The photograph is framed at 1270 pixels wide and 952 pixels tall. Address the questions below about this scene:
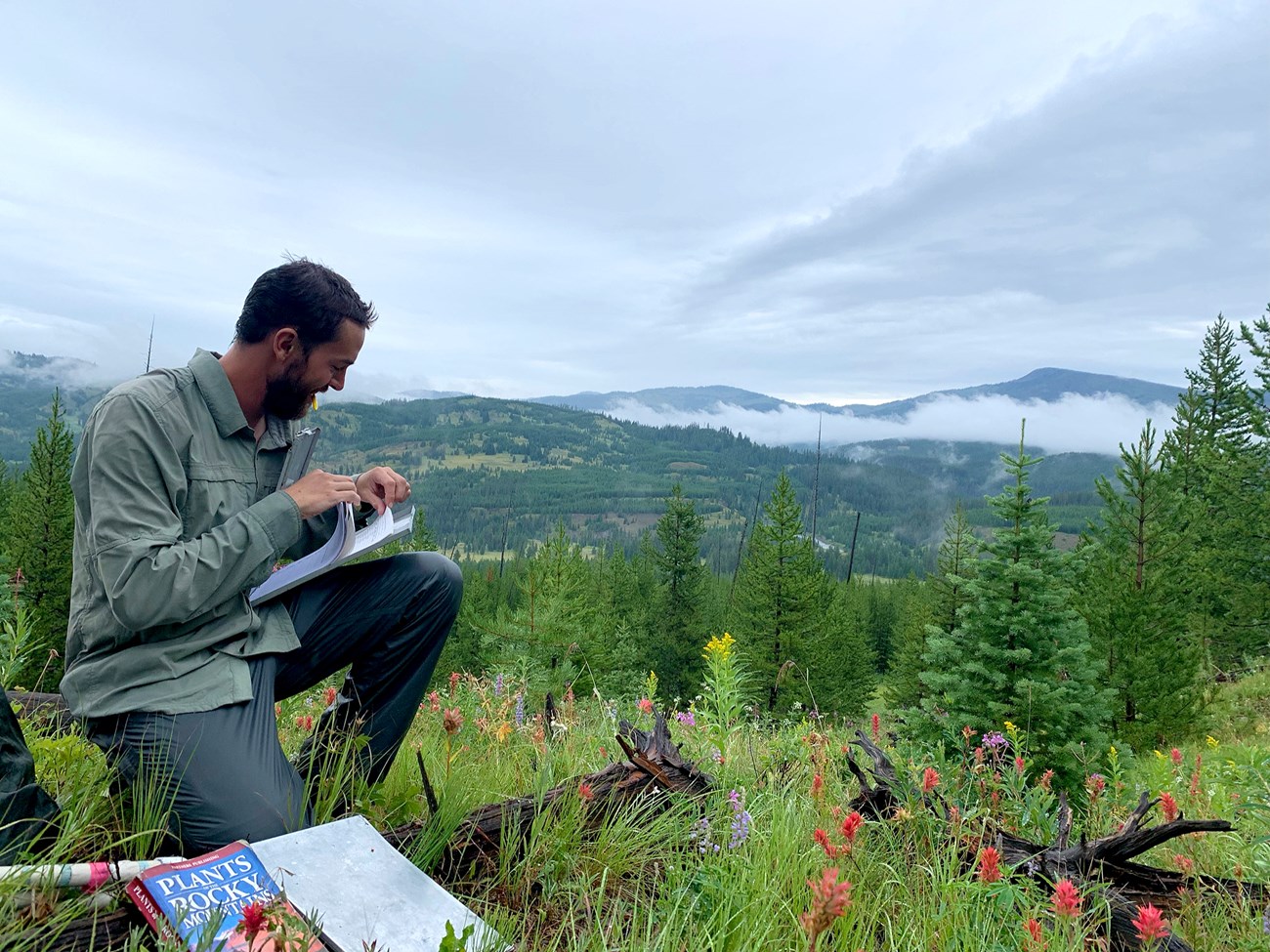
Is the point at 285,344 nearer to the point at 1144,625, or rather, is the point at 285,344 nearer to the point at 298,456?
the point at 298,456

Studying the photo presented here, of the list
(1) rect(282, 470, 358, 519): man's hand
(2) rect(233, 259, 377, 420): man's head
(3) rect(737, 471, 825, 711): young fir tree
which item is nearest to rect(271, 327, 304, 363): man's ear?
(2) rect(233, 259, 377, 420): man's head

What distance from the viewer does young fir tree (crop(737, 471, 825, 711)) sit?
2955 centimetres

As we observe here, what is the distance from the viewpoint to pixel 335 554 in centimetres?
268

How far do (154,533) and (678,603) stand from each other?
1467 inches

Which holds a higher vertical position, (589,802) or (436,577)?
(436,577)

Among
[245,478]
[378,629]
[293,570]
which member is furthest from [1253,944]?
[245,478]

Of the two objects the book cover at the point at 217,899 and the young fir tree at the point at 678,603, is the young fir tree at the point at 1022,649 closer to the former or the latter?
the book cover at the point at 217,899

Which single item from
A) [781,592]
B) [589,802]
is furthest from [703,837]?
[781,592]

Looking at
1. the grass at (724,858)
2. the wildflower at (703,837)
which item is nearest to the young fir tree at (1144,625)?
the grass at (724,858)

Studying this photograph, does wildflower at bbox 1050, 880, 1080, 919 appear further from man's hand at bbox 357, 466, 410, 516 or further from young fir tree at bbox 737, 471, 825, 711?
young fir tree at bbox 737, 471, 825, 711

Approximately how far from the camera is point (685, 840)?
2.37 m

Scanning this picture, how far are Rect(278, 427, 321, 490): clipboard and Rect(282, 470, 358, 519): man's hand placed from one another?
20 cm

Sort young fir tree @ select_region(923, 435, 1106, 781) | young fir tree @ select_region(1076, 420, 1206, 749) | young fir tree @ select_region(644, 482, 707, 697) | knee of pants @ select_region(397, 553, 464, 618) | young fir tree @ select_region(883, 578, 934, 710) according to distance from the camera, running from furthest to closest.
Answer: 1. young fir tree @ select_region(644, 482, 707, 697)
2. young fir tree @ select_region(883, 578, 934, 710)
3. young fir tree @ select_region(1076, 420, 1206, 749)
4. young fir tree @ select_region(923, 435, 1106, 781)
5. knee of pants @ select_region(397, 553, 464, 618)

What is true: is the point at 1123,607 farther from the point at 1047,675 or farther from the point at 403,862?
the point at 403,862
